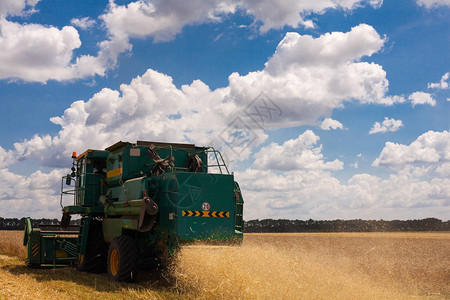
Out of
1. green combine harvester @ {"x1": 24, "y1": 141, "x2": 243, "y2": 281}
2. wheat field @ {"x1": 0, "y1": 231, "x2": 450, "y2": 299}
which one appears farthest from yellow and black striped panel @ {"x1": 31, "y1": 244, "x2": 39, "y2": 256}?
wheat field @ {"x1": 0, "y1": 231, "x2": 450, "y2": 299}

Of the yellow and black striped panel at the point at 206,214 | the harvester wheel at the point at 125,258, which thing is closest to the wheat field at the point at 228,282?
the harvester wheel at the point at 125,258

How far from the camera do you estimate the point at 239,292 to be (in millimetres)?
7570

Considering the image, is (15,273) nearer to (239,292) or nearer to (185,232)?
(185,232)

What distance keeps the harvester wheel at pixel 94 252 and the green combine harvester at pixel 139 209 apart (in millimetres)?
27

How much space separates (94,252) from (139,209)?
3.78 meters

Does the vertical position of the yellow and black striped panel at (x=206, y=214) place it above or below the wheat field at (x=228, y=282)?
above

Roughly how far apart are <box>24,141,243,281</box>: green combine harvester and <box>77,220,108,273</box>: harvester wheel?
3 cm

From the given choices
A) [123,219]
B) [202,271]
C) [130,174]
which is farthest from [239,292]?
[130,174]

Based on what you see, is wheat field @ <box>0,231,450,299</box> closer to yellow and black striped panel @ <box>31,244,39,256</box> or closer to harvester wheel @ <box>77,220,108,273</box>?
harvester wheel @ <box>77,220,108,273</box>

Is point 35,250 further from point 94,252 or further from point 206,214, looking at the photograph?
point 206,214

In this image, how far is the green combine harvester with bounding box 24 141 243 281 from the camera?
9.45 meters

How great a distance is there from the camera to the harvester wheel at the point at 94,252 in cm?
1254

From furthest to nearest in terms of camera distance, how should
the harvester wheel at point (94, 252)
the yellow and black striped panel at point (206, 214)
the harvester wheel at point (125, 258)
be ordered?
1. the harvester wheel at point (94, 252)
2. the harvester wheel at point (125, 258)
3. the yellow and black striped panel at point (206, 214)

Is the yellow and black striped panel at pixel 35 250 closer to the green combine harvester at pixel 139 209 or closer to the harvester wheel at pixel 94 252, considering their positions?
the green combine harvester at pixel 139 209
